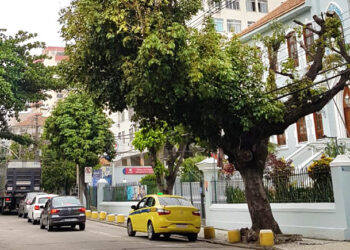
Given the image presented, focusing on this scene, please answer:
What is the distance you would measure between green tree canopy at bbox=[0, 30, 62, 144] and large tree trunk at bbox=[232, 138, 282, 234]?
74.3 feet

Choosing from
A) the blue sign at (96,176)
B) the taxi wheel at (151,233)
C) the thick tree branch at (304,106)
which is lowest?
the taxi wheel at (151,233)

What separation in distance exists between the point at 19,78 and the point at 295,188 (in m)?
25.2

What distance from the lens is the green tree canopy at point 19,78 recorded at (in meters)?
32.4

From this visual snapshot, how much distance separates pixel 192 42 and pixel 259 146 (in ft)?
14.4

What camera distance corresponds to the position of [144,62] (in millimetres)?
10805

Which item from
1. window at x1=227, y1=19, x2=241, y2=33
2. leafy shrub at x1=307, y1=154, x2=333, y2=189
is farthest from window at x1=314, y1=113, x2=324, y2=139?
window at x1=227, y1=19, x2=241, y2=33

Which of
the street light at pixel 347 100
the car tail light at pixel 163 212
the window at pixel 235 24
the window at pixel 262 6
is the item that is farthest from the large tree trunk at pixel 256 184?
the window at pixel 262 6

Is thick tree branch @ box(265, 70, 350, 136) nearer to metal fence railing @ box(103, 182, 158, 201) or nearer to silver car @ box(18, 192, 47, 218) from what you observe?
metal fence railing @ box(103, 182, 158, 201)

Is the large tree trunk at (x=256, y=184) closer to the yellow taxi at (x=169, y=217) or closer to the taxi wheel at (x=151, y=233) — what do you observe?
the yellow taxi at (x=169, y=217)

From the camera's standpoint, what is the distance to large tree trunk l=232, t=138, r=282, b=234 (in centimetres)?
1362

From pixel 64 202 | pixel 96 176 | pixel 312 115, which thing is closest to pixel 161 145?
pixel 64 202

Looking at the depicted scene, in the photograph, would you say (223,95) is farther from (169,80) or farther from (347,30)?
(347,30)

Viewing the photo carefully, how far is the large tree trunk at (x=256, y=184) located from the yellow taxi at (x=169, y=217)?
2147mm

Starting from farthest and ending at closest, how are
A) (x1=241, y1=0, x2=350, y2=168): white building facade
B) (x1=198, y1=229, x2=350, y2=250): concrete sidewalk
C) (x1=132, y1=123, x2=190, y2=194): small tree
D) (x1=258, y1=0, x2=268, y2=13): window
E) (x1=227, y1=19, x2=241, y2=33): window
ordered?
(x1=258, y1=0, x2=268, y2=13): window
(x1=227, y1=19, x2=241, y2=33): window
(x1=132, y1=123, x2=190, y2=194): small tree
(x1=241, y1=0, x2=350, y2=168): white building facade
(x1=198, y1=229, x2=350, y2=250): concrete sidewalk
